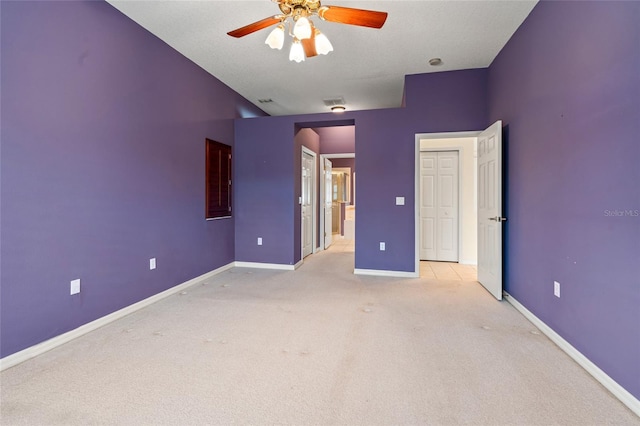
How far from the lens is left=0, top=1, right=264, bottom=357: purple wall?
197cm

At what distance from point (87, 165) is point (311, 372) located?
241 cm

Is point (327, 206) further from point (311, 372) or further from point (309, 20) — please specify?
point (311, 372)

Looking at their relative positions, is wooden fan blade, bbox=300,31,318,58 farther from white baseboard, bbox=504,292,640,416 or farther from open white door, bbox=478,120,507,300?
white baseboard, bbox=504,292,640,416

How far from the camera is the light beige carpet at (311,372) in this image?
1.50 meters

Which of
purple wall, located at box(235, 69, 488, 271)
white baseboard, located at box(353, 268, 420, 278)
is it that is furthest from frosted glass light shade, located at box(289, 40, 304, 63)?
white baseboard, located at box(353, 268, 420, 278)

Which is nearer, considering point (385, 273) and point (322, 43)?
point (322, 43)

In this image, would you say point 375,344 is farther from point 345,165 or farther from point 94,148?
point 345,165

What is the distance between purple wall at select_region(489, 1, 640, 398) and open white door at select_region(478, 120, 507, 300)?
7.5 inches

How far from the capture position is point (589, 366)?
1.87 meters

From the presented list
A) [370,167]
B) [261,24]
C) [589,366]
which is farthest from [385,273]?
[261,24]

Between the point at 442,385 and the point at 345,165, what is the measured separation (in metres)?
7.91

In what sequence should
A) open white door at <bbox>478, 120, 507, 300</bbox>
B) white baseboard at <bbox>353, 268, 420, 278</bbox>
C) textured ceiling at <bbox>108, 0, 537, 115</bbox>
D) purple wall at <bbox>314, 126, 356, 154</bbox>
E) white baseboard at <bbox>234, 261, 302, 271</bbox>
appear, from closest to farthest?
1. textured ceiling at <bbox>108, 0, 537, 115</bbox>
2. open white door at <bbox>478, 120, 507, 300</bbox>
3. white baseboard at <bbox>353, 268, 420, 278</bbox>
4. white baseboard at <bbox>234, 261, 302, 271</bbox>
5. purple wall at <bbox>314, 126, 356, 154</bbox>

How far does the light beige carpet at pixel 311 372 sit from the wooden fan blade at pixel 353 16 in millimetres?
2333

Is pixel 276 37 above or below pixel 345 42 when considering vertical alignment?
below
